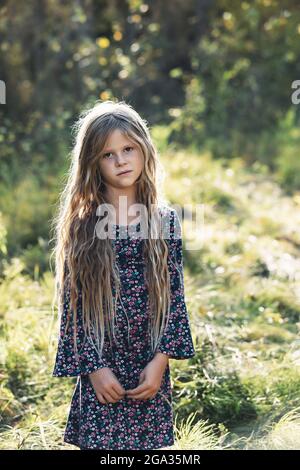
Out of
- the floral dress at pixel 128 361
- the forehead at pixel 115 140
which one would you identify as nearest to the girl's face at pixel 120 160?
the forehead at pixel 115 140

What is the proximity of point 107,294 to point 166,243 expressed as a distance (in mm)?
280

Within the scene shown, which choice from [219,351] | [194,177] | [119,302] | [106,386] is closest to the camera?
[106,386]

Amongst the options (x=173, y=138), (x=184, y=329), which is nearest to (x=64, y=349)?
(x=184, y=329)

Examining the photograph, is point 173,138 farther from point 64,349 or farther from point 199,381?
point 64,349

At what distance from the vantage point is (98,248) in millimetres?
2904

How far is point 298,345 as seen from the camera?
153 inches

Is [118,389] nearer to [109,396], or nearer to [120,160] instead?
[109,396]

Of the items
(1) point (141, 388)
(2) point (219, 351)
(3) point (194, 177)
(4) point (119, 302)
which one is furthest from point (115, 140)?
(3) point (194, 177)

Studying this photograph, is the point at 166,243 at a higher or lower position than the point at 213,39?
lower

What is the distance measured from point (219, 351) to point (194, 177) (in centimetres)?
295

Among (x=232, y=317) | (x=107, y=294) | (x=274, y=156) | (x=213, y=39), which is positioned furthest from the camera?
(x=213, y=39)

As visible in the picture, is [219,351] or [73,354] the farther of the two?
[219,351]

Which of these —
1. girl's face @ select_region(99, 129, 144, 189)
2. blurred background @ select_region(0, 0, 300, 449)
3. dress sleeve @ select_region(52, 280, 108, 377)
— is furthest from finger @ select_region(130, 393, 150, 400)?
girl's face @ select_region(99, 129, 144, 189)

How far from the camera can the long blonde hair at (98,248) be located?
286cm
